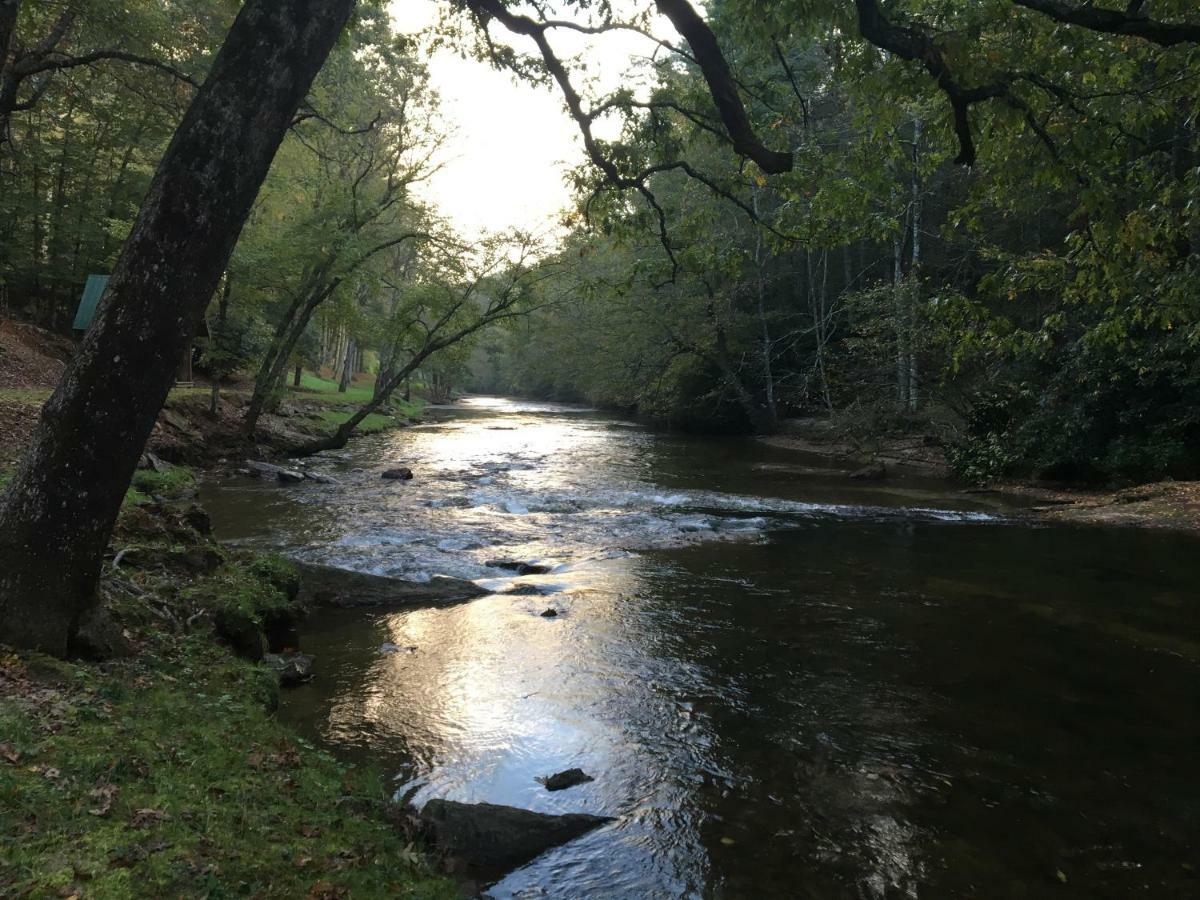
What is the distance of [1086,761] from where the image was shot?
547cm

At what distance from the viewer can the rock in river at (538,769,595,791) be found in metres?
5.16

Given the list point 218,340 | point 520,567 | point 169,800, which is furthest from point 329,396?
point 169,800

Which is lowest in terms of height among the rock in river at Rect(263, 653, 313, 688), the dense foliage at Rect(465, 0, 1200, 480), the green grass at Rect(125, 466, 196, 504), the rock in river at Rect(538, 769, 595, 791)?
the rock in river at Rect(263, 653, 313, 688)

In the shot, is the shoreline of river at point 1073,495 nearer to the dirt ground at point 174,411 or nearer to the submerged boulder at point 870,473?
the submerged boulder at point 870,473

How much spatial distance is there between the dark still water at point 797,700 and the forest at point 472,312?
146 mm

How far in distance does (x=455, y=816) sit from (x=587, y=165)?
790 cm

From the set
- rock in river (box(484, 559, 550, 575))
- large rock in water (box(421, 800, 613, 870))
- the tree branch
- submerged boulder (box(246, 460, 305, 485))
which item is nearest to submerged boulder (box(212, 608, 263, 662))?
large rock in water (box(421, 800, 613, 870))

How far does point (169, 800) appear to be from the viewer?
3398 millimetres

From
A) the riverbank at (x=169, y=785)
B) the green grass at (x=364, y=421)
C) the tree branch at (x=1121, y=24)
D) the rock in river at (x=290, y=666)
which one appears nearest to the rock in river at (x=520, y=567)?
the rock in river at (x=290, y=666)

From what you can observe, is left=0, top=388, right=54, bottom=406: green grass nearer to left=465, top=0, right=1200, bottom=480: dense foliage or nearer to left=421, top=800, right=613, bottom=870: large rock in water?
left=465, top=0, right=1200, bottom=480: dense foliage

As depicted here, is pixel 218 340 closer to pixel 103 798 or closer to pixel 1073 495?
pixel 103 798

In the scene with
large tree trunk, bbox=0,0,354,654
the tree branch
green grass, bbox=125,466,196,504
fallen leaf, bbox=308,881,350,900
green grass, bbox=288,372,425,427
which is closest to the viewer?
fallen leaf, bbox=308,881,350,900

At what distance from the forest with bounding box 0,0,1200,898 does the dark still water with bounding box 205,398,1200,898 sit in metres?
0.15

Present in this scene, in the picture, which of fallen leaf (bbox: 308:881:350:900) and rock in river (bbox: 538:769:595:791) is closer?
fallen leaf (bbox: 308:881:350:900)
